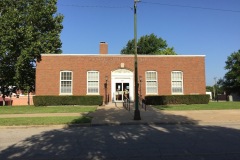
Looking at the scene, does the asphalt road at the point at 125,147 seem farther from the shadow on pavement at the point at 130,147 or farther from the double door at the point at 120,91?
the double door at the point at 120,91

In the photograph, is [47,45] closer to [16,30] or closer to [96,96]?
[16,30]

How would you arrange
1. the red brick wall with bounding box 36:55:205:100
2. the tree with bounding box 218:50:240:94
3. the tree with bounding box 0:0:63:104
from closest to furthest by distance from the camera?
the red brick wall with bounding box 36:55:205:100, the tree with bounding box 0:0:63:104, the tree with bounding box 218:50:240:94

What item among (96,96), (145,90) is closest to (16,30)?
(96,96)

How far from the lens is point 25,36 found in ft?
111

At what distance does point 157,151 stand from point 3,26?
29613 mm

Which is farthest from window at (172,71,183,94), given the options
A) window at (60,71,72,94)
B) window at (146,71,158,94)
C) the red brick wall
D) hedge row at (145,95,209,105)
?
window at (60,71,72,94)

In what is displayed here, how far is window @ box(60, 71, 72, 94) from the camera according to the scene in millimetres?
30359

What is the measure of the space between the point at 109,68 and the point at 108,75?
2.37 ft

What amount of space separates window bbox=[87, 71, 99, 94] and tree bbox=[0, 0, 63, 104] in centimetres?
559

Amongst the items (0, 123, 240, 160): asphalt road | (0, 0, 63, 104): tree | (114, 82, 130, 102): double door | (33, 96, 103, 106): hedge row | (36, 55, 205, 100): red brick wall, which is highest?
(0, 0, 63, 104): tree

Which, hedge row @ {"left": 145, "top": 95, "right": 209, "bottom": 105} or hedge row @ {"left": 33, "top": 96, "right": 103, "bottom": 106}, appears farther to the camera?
hedge row @ {"left": 33, "top": 96, "right": 103, "bottom": 106}

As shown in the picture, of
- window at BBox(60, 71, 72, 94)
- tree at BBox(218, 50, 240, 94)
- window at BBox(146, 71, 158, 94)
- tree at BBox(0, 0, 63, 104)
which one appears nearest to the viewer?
window at BBox(60, 71, 72, 94)

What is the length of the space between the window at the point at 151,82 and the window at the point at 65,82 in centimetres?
791

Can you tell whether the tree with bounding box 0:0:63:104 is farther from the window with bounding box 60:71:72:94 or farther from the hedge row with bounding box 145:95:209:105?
the hedge row with bounding box 145:95:209:105
